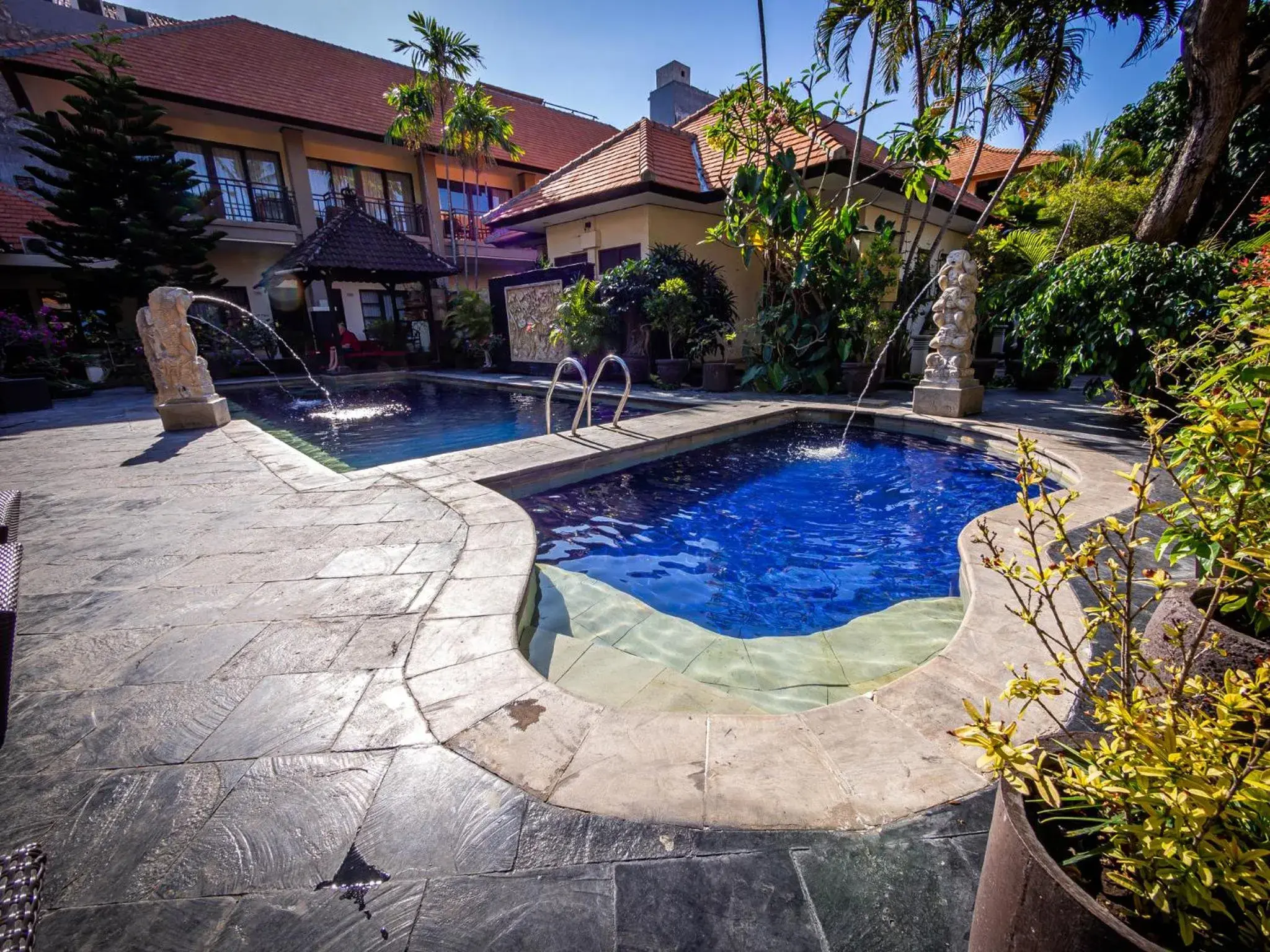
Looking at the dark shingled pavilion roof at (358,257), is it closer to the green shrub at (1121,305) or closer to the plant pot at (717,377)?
the plant pot at (717,377)

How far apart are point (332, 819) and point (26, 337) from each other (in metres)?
16.7

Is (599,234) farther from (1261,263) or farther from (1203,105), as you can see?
(1261,263)

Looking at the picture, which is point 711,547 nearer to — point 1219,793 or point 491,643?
point 491,643

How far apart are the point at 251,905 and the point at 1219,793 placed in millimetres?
1907

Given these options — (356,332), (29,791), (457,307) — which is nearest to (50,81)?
(356,332)

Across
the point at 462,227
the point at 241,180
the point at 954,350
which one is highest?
the point at 241,180

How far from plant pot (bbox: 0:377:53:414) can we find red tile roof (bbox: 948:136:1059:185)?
22619 mm

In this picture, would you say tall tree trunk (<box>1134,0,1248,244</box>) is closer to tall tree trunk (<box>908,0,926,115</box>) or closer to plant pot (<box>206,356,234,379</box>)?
tall tree trunk (<box>908,0,926,115</box>)

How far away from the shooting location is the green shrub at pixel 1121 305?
536cm

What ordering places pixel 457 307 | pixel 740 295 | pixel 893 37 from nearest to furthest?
1. pixel 893 37
2. pixel 740 295
3. pixel 457 307

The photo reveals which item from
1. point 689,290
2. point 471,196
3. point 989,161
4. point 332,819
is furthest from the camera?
→ point 471,196

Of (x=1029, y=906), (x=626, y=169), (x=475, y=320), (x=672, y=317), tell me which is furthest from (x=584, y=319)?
(x=1029, y=906)

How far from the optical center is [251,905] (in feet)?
4.29

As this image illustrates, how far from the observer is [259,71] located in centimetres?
1656
